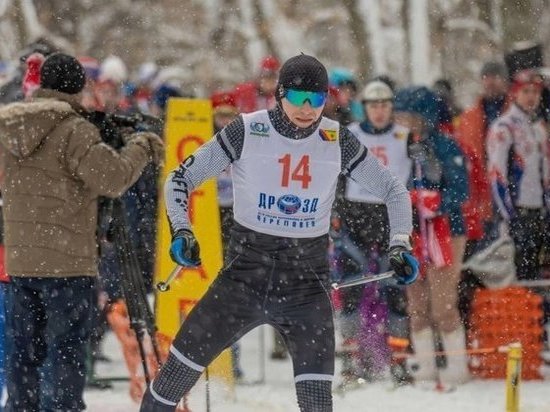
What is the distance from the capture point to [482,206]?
9.20 metres

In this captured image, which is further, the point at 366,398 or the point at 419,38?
the point at 419,38

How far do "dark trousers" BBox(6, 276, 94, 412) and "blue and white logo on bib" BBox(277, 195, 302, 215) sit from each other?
1.14m

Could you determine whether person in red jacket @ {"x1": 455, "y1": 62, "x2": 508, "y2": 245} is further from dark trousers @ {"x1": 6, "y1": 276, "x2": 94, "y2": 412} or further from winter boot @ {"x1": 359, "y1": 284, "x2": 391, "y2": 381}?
dark trousers @ {"x1": 6, "y1": 276, "x2": 94, "y2": 412}

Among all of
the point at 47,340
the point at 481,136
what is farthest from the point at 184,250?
the point at 481,136

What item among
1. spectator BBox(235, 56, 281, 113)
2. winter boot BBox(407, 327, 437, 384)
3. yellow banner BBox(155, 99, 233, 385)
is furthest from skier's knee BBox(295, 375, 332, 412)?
spectator BBox(235, 56, 281, 113)

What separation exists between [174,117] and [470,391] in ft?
8.62

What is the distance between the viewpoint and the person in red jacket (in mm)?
9000

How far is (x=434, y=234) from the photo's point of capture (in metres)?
8.00

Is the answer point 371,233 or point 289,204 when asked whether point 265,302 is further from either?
point 371,233

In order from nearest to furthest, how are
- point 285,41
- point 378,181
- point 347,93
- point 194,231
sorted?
1. point 378,181
2. point 194,231
3. point 347,93
4. point 285,41

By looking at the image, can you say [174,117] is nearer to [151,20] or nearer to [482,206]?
[482,206]

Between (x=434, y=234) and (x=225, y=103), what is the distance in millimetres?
2236

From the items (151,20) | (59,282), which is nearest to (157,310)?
(59,282)

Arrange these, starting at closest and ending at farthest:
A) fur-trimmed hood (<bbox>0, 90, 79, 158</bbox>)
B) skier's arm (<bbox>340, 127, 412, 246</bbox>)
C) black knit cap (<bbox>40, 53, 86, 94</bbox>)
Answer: skier's arm (<bbox>340, 127, 412, 246</bbox>), fur-trimmed hood (<bbox>0, 90, 79, 158</bbox>), black knit cap (<bbox>40, 53, 86, 94</bbox>)
